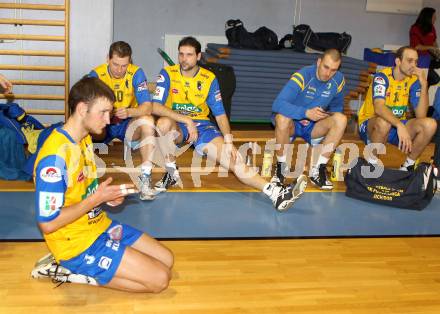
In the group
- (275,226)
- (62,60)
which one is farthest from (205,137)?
(62,60)

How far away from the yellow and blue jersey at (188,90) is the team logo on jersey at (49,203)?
2190 millimetres

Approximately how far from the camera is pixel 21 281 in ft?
9.96

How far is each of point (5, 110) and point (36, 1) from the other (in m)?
1.39

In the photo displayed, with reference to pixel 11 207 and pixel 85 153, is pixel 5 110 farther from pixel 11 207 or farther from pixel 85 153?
pixel 85 153

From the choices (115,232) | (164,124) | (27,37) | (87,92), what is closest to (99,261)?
(115,232)

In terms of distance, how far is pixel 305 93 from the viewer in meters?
4.97

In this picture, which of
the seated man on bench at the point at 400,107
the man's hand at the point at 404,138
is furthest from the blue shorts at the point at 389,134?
the man's hand at the point at 404,138

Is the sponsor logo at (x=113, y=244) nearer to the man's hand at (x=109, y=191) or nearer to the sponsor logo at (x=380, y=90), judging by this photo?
the man's hand at (x=109, y=191)

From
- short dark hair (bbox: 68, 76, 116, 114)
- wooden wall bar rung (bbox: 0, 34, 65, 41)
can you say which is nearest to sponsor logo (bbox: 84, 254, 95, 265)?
short dark hair (bbox: 68, 76, 116, 114)

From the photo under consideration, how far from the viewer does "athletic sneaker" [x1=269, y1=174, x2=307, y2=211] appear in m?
4.21

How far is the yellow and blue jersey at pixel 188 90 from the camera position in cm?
470

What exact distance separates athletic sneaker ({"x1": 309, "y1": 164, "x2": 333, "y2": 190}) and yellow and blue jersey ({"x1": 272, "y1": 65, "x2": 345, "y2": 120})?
510 mm

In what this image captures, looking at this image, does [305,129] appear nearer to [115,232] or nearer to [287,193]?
[287,193]

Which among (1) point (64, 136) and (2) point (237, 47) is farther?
(2) point (237, 47)
